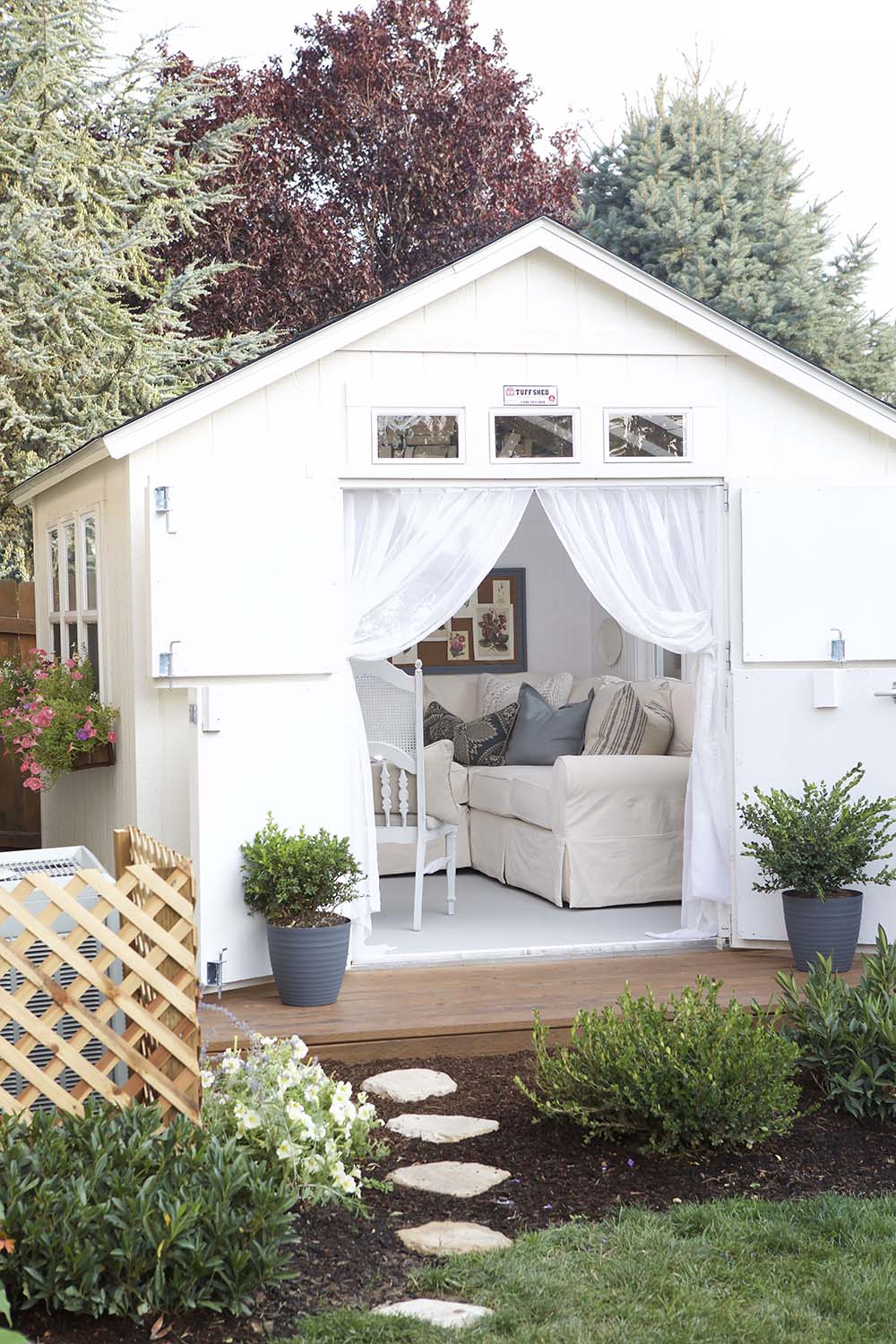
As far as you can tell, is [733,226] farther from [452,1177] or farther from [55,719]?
[452,1177]

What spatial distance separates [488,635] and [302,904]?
478 centimetres

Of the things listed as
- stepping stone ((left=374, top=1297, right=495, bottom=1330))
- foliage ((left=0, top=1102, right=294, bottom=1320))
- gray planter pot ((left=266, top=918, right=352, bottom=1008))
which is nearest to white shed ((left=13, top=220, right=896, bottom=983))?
gray planter pot ((left=266, top=918, right=352, bottom=1008))

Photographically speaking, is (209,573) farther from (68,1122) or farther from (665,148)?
(665,148)

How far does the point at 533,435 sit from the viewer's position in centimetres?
607

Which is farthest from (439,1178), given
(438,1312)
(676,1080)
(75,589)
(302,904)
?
(75,589)

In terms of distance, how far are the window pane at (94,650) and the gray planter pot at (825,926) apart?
3201 mm

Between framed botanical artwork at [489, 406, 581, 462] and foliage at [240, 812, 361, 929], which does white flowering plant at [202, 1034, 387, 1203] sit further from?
framed botanical artwork at [489, 406, 581, 462]

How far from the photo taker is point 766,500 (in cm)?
618

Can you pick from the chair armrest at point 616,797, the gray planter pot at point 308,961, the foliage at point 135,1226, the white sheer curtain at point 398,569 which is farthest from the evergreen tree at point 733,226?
the foliage at point 135,1226

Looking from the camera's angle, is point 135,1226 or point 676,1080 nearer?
point 135,1226

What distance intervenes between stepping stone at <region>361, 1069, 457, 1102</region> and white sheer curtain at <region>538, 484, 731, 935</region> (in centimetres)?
202

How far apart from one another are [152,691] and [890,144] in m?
16.4

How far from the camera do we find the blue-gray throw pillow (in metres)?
8.30

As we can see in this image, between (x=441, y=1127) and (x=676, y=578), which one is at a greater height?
(x=676, y=578)
